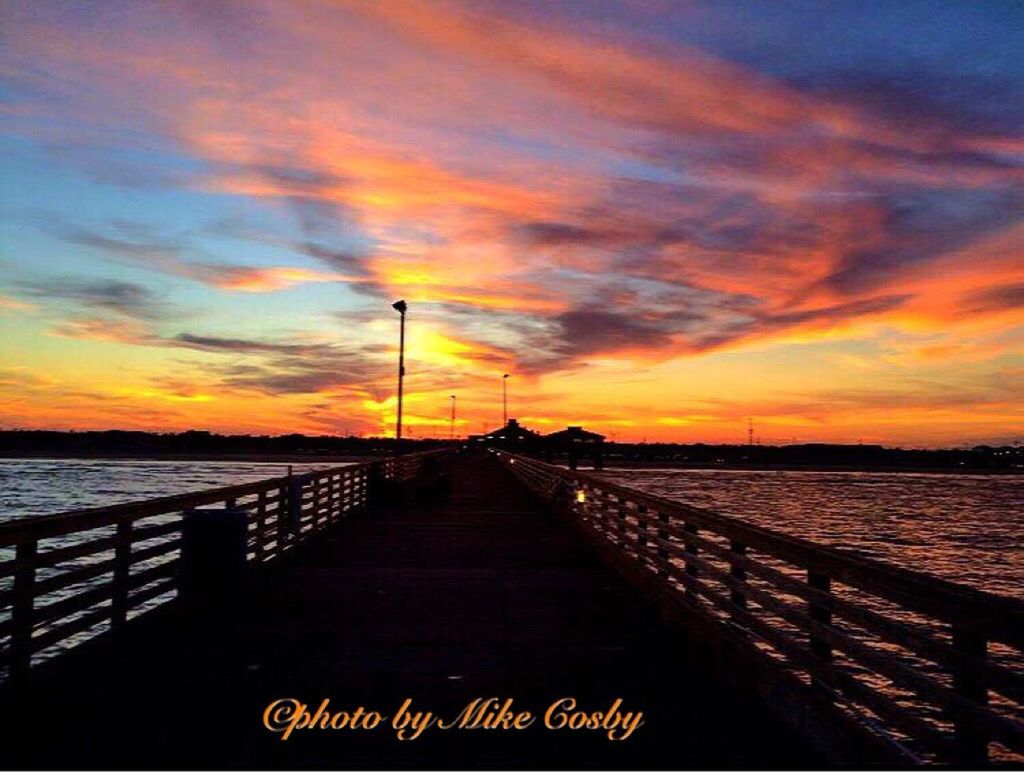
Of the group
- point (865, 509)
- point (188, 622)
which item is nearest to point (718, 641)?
point (188, 622)

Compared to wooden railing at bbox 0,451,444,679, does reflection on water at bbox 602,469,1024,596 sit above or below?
below

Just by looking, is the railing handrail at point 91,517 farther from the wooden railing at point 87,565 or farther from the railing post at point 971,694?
the railing post at point 971,694

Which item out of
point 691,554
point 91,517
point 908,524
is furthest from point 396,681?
point 908,524

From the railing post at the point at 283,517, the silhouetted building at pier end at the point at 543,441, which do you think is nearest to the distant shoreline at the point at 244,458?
the silhouetted building at pier end at the point at 543,441

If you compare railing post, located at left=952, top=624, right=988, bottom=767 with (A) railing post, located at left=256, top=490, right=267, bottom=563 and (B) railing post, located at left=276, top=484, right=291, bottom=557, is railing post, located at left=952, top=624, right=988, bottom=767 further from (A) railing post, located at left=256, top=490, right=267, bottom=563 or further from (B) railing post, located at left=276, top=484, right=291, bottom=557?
(B) railing post, located at left=276, top=484, right=291, bottom=557

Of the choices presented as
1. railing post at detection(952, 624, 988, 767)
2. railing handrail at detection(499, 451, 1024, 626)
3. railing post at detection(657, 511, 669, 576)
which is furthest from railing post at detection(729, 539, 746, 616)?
railing post at detection(952, 624, 988, 767)

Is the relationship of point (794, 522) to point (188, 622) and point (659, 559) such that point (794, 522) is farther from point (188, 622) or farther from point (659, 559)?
point (188, 622)

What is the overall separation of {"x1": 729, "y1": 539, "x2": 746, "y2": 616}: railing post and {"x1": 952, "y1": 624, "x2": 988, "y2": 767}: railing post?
3.54 meters

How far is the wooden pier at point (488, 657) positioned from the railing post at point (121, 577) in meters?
0.03

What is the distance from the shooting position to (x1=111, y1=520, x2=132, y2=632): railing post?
8.99 meters

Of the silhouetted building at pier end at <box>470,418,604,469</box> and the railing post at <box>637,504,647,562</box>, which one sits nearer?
the railing post at <box>637,504,647,562</box>

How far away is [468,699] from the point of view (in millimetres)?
7070

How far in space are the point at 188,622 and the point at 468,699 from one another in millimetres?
4280

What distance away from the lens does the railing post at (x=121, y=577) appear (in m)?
8.99
